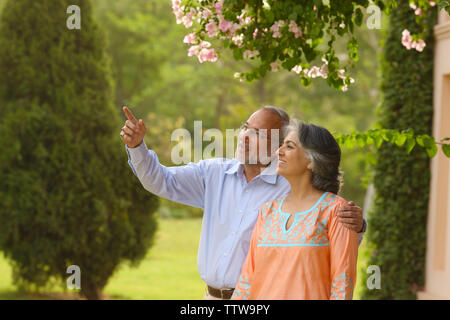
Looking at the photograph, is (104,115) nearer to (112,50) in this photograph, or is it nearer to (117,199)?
(117,199)

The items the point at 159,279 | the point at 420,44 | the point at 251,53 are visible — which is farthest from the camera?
the point at 159,279

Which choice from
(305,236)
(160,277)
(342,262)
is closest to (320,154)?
(305,236)

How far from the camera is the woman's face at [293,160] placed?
2.56 meters

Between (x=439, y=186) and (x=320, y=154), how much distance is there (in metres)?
3.93

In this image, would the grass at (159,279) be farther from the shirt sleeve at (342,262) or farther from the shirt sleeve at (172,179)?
the shirt sleeve at (342,262)

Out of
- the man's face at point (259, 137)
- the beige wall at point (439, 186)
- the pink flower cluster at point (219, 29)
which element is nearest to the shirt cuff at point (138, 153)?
the man's face at point (259, 137)

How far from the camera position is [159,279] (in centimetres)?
1102

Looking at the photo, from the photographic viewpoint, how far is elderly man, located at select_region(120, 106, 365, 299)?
2949mm

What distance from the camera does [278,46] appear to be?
3820 mm

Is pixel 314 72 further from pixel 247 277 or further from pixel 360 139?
pixel 247 277

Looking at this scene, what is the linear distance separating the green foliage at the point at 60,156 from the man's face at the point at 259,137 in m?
4.43

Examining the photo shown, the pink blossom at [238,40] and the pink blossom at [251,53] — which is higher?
the pink blossom at [238,40]
